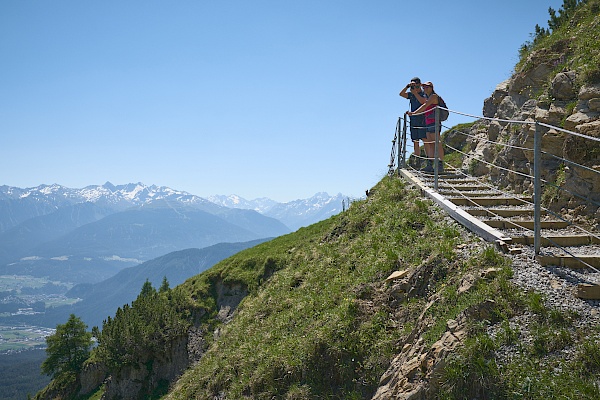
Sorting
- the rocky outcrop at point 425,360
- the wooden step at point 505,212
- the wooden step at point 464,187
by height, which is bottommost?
the rocky outcrop at point 425,360

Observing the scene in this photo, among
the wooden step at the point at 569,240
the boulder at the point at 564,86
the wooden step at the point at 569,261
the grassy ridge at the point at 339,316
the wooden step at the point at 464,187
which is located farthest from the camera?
the wooden step at the point at 464,187

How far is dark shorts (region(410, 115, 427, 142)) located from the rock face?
2079 millimetres

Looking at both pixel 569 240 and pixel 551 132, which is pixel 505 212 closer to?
pixel 551 132

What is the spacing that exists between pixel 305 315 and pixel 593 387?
23.8ft

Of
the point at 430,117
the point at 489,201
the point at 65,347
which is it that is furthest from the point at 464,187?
the point at 65,347

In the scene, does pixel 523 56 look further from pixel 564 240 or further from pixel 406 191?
pixel 564 240

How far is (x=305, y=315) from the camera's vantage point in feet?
38.1

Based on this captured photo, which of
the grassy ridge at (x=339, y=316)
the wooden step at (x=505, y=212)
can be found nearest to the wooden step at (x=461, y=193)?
the grassy ridge at (x=339, y=316)

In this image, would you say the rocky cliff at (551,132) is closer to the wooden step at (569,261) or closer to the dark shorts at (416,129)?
the wooden step at (569,261)

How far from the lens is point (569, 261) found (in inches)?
293

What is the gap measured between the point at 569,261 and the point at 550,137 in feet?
14.7

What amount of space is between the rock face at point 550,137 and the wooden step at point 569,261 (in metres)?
0.94

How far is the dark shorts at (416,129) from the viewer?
17.0 m

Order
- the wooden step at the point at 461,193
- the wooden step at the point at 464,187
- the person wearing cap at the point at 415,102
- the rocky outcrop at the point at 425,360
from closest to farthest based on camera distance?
the rocky outcrop at the point at 425,360, the wooden step at the point at 461,193, the wooden step at the point at 464,187, the person wearing cap at the point at 415,102
